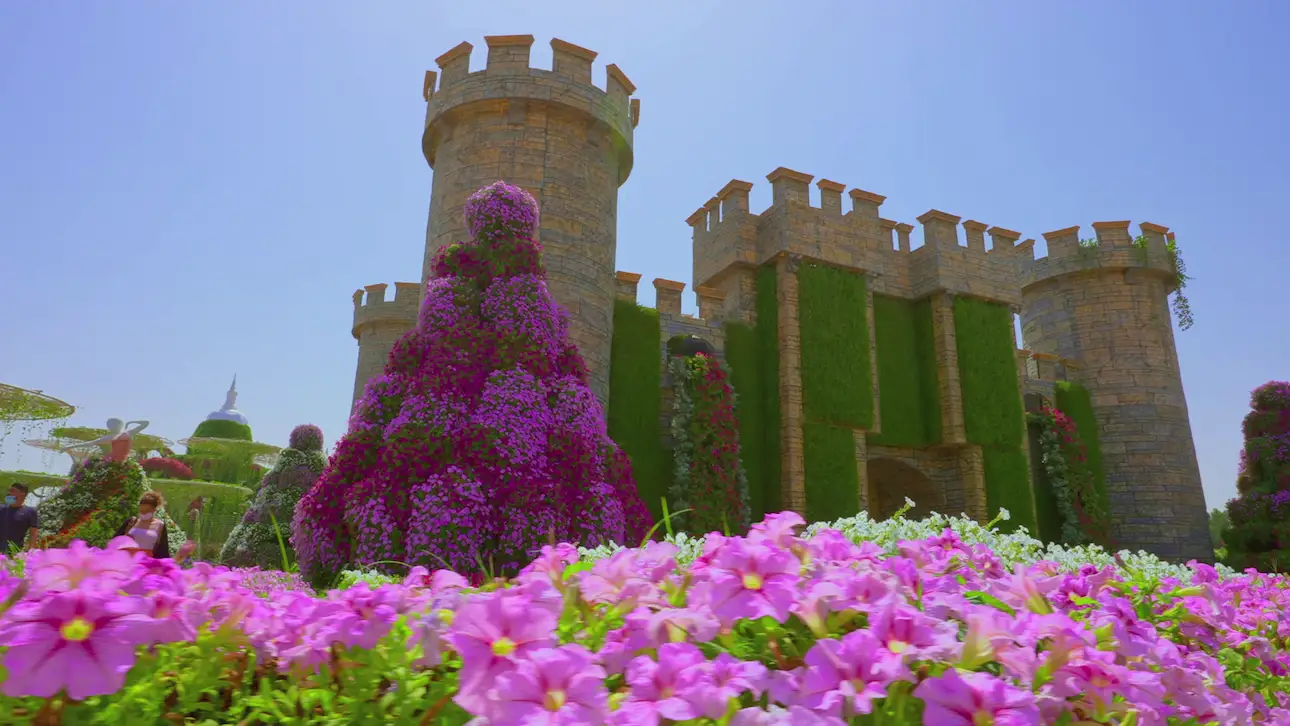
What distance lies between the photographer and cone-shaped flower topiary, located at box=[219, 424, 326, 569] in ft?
40.2

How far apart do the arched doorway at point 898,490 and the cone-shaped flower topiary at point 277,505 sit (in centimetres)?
1154

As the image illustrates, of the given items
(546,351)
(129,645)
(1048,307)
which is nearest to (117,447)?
(546,351)

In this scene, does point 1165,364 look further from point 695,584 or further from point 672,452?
point 695,584

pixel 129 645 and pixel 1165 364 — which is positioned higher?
pixel 1165 364

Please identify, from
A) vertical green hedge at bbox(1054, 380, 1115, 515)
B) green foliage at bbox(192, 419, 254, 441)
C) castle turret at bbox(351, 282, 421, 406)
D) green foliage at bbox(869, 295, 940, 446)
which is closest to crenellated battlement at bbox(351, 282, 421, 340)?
castle turret at bbox(351, 282, 421, 406)

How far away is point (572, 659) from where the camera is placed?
3.27ft

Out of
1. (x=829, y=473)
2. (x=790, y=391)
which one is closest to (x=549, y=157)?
(x=790, y=391)

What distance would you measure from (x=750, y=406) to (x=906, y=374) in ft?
14.0

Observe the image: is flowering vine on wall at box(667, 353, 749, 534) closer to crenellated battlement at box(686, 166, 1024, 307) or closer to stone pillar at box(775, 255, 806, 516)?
stone pillar at box(775, 255, 806, 516)

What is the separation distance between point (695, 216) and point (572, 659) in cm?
1587

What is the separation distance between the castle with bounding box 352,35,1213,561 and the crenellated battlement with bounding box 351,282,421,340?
0.18 feet

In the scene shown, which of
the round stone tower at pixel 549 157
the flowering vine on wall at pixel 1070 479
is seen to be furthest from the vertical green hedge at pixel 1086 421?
the round stone tower at pixel 549 157

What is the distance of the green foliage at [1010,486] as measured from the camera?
15.5 meters

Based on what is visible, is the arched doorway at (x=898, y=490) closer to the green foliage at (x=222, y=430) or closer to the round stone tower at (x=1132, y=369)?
the round stone tower at (x=1132, y=369)
